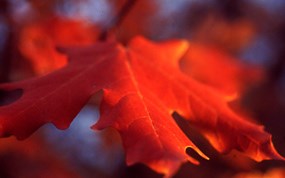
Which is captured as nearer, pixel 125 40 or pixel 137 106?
pixel 137 106

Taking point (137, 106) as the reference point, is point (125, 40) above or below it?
below

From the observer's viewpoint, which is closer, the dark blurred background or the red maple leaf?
the red maple leaf

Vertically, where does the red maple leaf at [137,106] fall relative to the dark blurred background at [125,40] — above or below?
above

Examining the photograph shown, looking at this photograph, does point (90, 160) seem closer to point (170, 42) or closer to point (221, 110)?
point (170, 42)

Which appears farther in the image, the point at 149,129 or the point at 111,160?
the point at 111,160

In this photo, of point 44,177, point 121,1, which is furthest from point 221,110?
point 121,1
